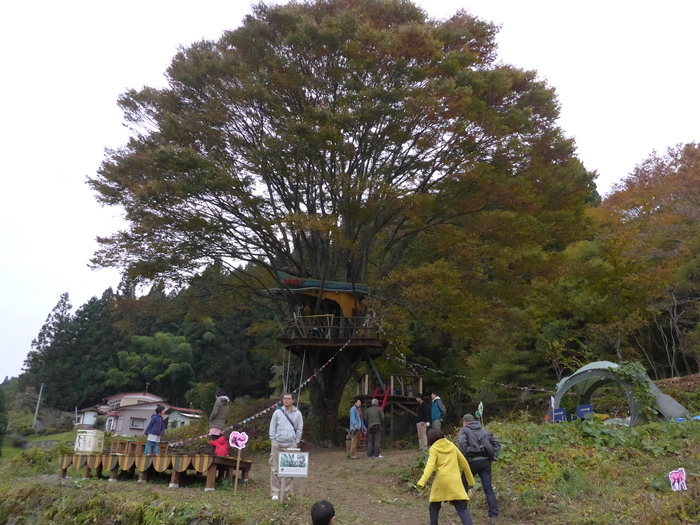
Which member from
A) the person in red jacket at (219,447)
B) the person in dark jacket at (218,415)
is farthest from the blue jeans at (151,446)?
the person in red jacket at (219,447)

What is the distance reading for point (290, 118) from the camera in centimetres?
1534

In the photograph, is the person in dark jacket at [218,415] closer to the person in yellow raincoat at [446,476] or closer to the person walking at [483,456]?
the person walking at [483,456]

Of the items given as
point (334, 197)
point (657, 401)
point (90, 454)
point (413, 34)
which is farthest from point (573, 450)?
point (413, 34)

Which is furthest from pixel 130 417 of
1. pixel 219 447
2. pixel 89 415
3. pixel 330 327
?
pixel 219 447

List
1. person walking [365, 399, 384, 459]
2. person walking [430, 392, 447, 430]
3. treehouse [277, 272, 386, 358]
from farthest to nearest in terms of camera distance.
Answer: treehouse [277, 272, 386, 358]
person walking [430, 392, 447, 430]
person walking [365, 399, 384, 459]

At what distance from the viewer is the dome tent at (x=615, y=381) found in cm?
1228

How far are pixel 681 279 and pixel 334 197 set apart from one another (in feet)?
43.2

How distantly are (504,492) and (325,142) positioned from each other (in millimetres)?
9897

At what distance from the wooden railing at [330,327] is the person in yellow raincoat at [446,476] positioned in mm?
10076

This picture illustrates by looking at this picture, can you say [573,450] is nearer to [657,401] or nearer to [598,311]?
[657,401]

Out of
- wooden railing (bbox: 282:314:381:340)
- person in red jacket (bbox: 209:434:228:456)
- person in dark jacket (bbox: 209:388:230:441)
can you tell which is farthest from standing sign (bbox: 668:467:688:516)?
wooden railing (bbox: 282:314:381:340)

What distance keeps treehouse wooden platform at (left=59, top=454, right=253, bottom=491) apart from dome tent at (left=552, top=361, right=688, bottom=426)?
845 centimetres

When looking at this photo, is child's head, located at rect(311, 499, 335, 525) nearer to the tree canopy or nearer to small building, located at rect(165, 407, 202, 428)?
the tree canopy

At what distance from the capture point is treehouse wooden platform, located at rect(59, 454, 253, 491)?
31.1 ft
